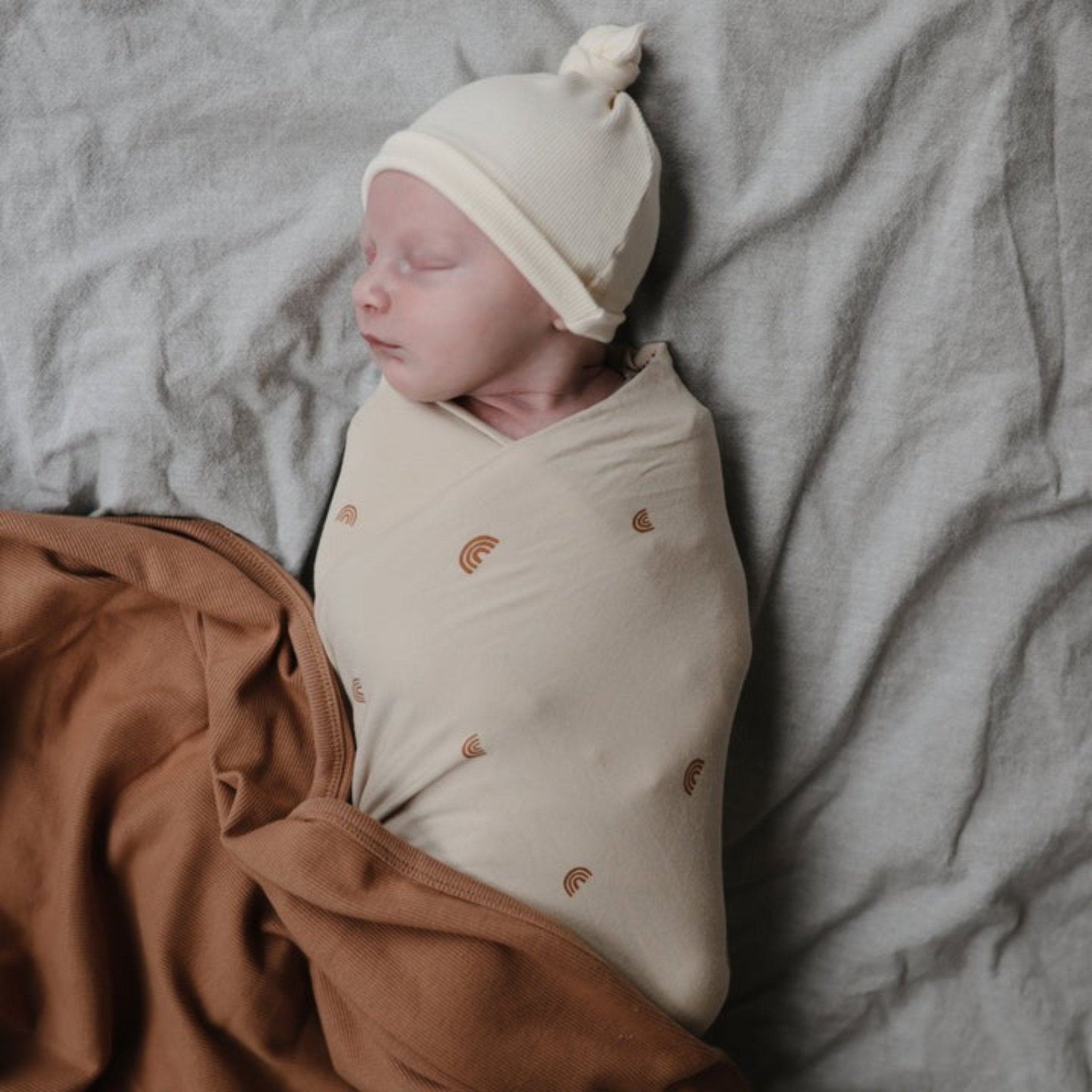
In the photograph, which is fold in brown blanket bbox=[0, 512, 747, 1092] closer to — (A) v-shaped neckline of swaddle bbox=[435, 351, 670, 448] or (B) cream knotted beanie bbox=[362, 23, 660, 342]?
(A) v-shaped neckline of swaddle bbox=[435, 351, 670, 448]

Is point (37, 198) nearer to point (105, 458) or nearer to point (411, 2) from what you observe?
point (105, 458)

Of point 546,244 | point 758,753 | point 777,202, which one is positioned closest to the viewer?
point 546,244

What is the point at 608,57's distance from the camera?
96cm

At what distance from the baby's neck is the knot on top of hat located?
23 cm

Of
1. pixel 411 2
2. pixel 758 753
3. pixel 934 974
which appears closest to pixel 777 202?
pixel 411 2

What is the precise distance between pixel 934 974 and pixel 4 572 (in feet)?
2.81

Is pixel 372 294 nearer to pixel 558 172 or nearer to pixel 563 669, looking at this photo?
pixel 558 172

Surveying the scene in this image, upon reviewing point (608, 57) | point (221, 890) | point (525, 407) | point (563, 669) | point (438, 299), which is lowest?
point (221, 890)

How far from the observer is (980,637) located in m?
1.07

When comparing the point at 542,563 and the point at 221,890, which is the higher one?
the point at 542,563

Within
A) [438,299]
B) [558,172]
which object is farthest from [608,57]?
[438,299]

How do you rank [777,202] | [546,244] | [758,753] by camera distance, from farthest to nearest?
[758,753], [777,202], [546,244]

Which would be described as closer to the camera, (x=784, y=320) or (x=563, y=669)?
(x=563, y=669)

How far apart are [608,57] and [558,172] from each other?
0.12 m
